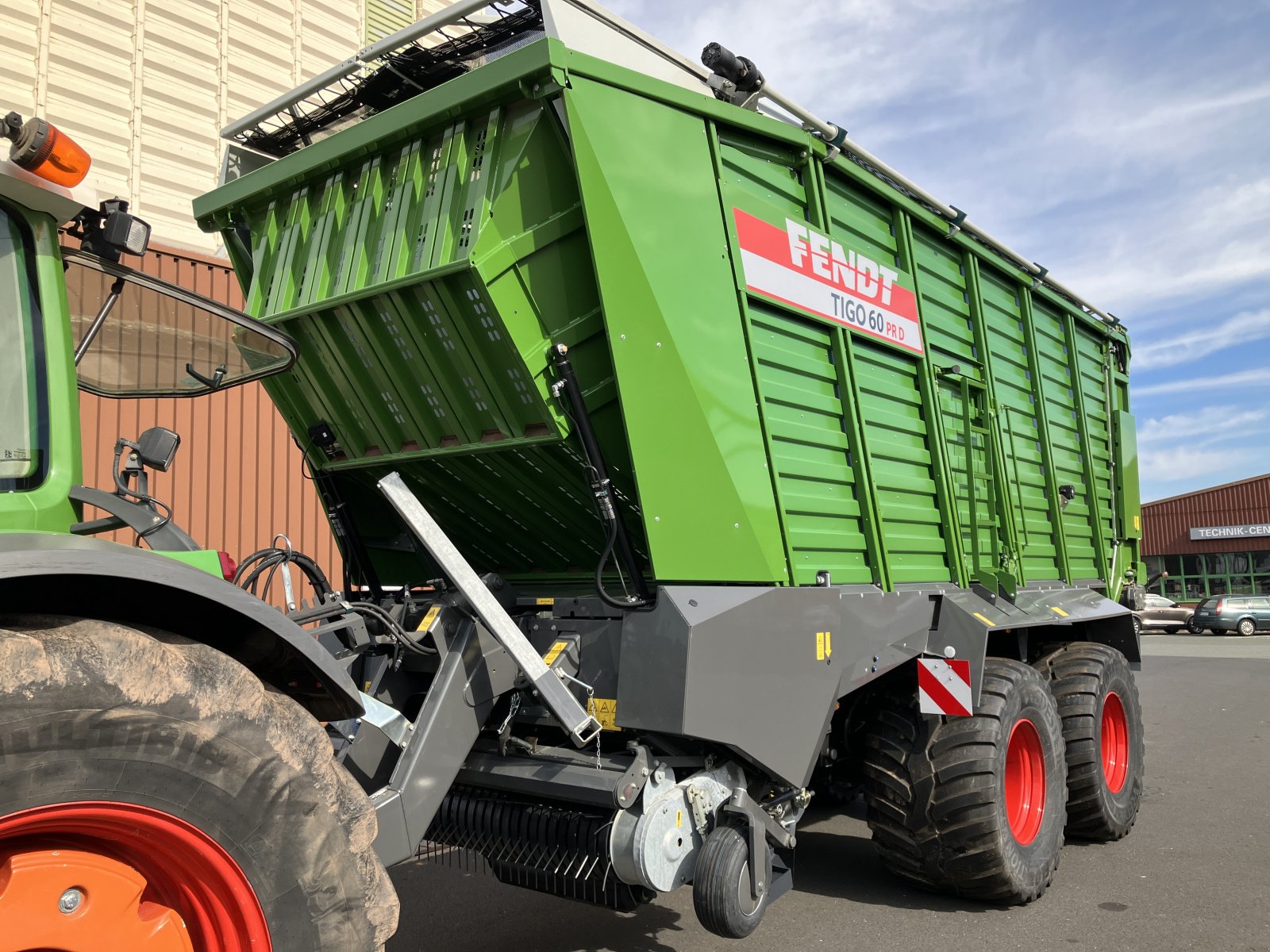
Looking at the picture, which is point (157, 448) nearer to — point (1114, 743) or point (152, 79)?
point (1114, 743)

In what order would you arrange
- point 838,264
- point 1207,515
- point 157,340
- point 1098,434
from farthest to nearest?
point 1207,515, point 1098,434, point 838,264, point 157,340

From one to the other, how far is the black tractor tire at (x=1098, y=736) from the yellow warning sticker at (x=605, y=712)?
3.33 m

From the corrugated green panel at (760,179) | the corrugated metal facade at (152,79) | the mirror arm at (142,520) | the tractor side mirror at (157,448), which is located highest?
the corrugated metal facade at (152,79)

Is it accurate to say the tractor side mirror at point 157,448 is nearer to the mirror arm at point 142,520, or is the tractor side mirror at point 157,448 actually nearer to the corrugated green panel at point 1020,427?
the mirror arm at point 142,520

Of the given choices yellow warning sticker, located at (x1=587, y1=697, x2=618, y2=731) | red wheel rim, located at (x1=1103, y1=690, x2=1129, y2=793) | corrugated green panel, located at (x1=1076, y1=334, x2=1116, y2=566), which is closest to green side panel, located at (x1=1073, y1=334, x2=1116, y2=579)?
corrugated green panel, located at (x1=1076, y1=334, x2=1116, y2=566)

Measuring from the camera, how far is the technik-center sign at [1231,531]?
107 feet

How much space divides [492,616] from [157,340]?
1509 millimetres

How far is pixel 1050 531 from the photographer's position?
20.5 ft

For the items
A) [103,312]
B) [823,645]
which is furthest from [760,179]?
[103,312]

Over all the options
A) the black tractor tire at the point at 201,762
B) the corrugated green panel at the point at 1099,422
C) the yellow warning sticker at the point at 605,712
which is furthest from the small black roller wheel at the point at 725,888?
the corrugated green panel at the point at 1099,422

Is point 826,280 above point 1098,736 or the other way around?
above

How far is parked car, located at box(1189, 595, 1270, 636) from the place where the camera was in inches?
1036

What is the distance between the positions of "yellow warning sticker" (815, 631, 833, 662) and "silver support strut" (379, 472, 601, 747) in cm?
93

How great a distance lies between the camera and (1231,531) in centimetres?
3284
